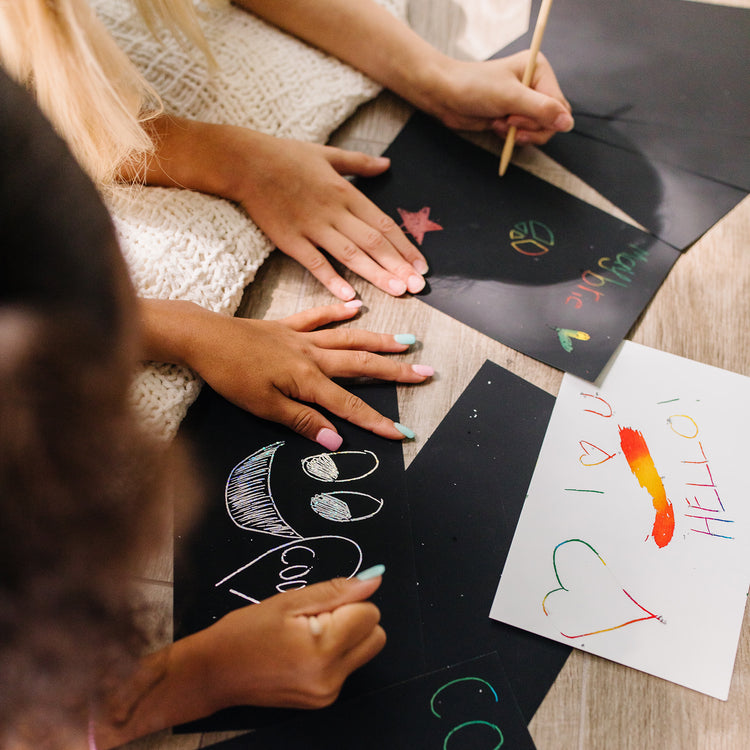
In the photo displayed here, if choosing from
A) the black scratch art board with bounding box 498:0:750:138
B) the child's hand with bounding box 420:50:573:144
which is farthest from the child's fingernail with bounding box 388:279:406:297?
the black scratch art board with bounding box 498:0:750:138

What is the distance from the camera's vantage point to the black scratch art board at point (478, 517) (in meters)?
0.50

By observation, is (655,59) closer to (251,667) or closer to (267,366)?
(267,366)

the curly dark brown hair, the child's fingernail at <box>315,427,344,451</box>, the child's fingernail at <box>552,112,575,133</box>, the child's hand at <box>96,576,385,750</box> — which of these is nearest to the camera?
the curly dark brown hair

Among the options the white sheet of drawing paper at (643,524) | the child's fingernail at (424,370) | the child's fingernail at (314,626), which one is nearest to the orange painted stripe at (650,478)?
the white sheet of drawing paper at (643,524)

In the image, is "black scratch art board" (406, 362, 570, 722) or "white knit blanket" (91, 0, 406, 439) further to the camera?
"white knit blanket" (91, 0, 406, 439)

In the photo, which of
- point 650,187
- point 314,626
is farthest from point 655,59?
point 314,626

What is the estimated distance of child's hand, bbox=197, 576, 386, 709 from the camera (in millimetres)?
459

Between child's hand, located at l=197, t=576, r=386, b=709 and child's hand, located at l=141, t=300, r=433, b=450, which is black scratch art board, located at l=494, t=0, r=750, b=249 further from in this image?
child's hand, located at l=197, t=576, r=386, b=709

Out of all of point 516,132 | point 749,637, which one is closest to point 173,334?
point 516,132

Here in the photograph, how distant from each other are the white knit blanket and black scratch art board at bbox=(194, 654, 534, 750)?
0.27 m

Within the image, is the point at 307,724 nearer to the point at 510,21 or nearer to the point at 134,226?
the point at 134,226

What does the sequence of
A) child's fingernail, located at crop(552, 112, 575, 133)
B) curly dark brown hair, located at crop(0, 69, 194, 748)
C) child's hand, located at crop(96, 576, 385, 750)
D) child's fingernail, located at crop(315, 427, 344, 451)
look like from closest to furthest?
curly dark brown hair, located at crop(0, 69, 194, 748)
child's hand, located at crop(96, 576, 385, 750)
child's fingernail, located at crop(315, 427, 344, 451)
child's fingernail, located at crop(552, 112, 575, 133)

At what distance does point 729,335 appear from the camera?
64 centimetres

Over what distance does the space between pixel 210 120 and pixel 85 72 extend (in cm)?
20
